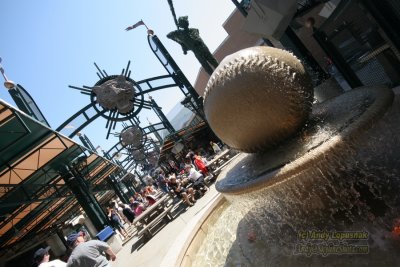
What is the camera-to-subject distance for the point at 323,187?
11.5ft

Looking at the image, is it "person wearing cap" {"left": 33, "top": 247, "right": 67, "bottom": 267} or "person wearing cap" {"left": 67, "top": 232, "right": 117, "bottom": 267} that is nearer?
"person wearing cap" {"left": 67, "top": 232, "right": 117, "bottom": 267}

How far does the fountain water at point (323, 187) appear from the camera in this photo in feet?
10.3

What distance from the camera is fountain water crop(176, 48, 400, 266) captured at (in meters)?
3.13

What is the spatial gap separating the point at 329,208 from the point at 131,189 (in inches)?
1744

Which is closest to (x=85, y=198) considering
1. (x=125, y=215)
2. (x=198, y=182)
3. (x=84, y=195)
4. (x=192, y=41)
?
(x=84, y=195)

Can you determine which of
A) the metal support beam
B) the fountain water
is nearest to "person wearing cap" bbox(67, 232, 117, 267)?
the fountain water

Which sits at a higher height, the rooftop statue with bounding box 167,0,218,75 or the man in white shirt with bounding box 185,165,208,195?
the rooftop statue with bounding box 167,0,218,75

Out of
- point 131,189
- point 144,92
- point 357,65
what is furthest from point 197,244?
point 131,189

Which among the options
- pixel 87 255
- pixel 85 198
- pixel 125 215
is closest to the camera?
pixel 87 255

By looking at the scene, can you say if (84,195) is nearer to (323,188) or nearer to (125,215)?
(125,215)

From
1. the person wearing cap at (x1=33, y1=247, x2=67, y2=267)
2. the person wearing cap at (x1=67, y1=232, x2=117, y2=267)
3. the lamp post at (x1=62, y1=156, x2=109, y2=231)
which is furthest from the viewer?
the lamp post at (x1=62, y1=156, x2=109, y2=231)

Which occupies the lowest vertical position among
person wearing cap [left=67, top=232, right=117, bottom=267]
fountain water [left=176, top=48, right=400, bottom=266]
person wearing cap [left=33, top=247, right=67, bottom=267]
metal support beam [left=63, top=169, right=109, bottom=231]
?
fountain water [left=176, top=48, right=400, bottom=266]

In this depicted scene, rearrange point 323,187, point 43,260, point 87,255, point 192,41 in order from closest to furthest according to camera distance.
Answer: point 323,187 < point 87,255 < point 43,260 < point 192,41

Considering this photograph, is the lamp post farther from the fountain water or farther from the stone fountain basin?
the fountain water
